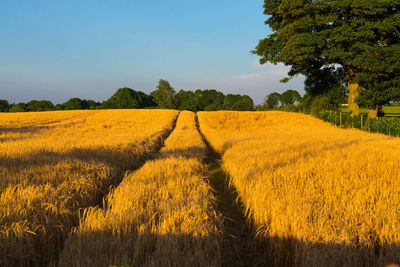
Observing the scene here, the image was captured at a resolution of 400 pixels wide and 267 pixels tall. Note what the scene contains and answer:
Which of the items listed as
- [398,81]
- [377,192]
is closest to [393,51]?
[398,81]

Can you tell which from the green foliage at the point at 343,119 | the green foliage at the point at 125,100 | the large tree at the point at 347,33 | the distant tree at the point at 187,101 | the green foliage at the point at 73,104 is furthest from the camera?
the green foliage at the point at 125,100

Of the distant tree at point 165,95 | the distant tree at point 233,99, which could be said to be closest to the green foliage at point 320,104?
the distant tree at point 165,95

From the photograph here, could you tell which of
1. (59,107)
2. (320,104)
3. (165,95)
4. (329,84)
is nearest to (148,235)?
(329,84)

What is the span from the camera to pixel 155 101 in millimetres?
95438

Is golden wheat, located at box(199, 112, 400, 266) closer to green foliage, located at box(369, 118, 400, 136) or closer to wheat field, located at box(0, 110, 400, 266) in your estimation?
wheat field, located at box(0, 110, 400, 266)

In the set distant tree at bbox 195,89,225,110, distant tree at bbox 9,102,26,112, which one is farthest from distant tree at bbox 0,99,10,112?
distant tree at bbox 195,89,225,110

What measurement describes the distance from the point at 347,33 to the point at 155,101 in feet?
281

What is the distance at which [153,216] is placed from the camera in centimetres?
244

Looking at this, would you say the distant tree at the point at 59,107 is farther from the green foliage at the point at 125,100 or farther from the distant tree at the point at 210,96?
the distant tree at the point at 210,96

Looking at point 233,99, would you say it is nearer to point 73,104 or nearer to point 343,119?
point 73,104

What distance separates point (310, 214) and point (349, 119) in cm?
2336

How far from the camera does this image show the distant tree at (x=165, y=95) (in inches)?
3484

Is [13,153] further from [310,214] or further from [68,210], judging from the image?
[310,214]

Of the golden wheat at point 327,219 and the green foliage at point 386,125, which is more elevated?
the green foliage at point 386,125
